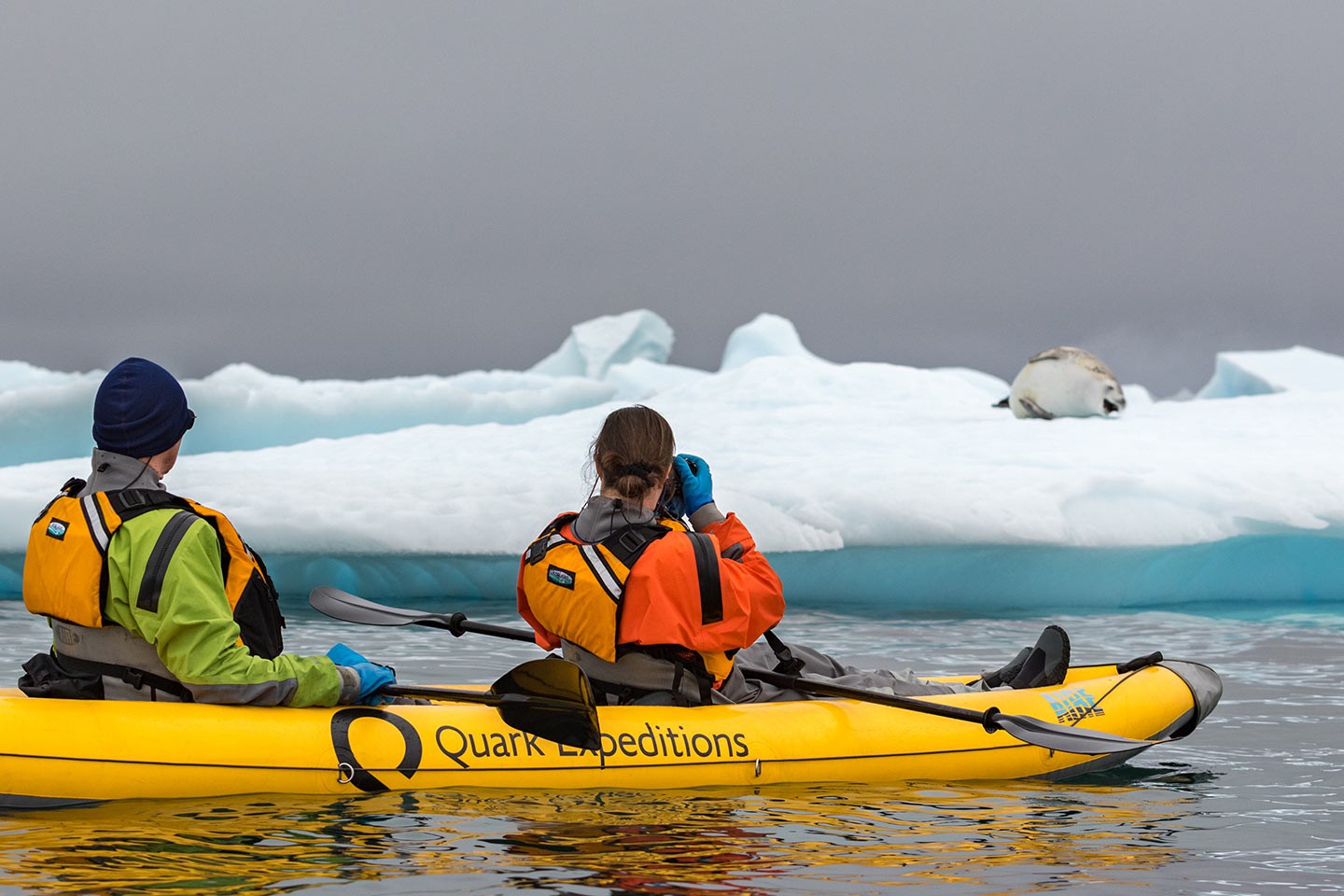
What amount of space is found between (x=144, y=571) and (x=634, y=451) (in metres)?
1.14

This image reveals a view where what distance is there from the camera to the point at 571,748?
3.68 meters

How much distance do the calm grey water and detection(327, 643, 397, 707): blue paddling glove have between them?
0.93 feet

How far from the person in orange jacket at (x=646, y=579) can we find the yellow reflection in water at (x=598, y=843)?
1.13 ft

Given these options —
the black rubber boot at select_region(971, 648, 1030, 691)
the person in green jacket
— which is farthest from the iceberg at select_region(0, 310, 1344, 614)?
the person in green jacket

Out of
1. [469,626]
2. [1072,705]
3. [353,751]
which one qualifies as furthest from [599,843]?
[1072,705]

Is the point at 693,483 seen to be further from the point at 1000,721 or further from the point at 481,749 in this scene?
the point at 1000,721

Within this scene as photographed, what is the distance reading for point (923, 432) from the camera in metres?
10.7

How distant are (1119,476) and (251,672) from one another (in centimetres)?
631

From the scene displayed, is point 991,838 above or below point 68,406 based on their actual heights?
below

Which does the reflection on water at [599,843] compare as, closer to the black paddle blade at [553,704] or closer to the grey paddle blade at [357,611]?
the black paddle blade at [553,704]

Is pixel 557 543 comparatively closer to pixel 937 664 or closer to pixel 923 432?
pixel 937 664

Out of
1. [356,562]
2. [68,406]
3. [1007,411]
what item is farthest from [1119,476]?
[68,406]

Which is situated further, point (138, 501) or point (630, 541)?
point (630, 541)

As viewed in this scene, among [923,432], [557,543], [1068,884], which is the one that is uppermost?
[923,432]
